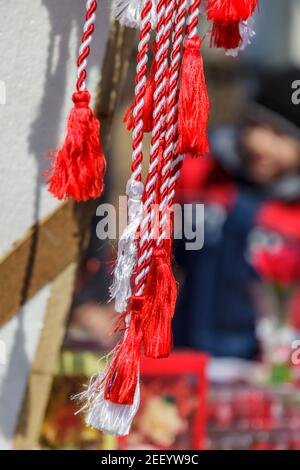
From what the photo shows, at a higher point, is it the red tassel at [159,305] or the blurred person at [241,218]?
the blurred person at [241,218]

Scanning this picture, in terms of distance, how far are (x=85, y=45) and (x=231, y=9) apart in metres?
0.20

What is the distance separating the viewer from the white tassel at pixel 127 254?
3.36ft

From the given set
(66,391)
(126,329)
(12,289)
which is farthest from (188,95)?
(66,391)

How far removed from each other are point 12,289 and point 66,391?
13.7 inches

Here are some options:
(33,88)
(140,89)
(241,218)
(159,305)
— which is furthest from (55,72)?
(241,218)

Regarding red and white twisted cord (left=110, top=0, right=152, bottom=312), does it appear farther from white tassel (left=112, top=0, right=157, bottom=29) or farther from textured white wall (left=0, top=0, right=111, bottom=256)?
textured white wall (left=0, top=0, right=111, bottom=256)

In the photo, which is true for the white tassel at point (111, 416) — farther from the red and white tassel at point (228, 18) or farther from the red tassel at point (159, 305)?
the red and white tassel at point (228, 18)

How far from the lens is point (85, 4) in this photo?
1.15 m

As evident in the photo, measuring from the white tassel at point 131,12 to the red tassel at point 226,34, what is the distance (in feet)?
0.27

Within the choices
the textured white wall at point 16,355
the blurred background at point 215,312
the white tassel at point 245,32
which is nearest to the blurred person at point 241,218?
the blurred background at point 215,312

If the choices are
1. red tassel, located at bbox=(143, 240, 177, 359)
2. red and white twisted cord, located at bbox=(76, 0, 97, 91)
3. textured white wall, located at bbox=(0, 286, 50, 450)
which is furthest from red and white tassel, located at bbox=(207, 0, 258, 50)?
textured white wall, located at bbox=(0, 286, 50, 450)

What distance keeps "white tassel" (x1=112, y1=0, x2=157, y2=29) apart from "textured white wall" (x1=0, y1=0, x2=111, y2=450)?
4.5 inches
